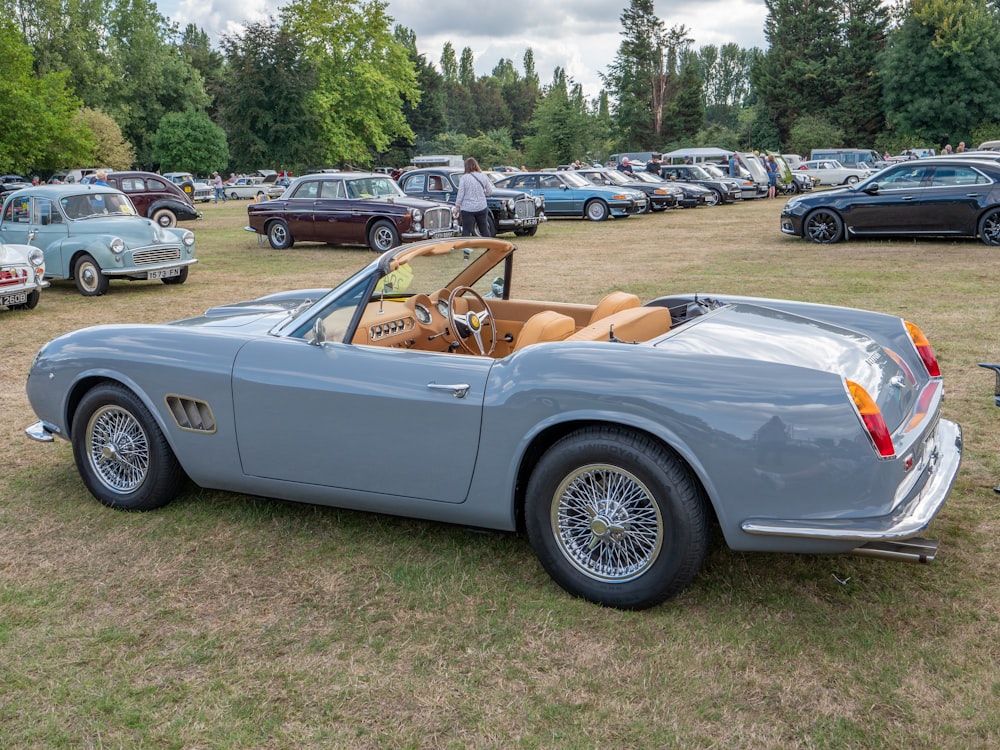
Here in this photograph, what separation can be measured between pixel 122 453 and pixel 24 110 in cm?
3640

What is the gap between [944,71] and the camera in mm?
57156

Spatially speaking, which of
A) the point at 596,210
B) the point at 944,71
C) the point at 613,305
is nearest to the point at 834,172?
the point at 596,210

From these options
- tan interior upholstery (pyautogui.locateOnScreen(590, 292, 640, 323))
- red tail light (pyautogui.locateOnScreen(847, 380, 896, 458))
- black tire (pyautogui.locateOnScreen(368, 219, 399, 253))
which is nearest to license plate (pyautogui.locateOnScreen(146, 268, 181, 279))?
black tire (pyautogui.locateOnScreen(368, 219, 399, 253))

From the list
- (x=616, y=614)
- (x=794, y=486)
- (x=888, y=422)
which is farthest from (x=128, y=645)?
(x=888, y=422)

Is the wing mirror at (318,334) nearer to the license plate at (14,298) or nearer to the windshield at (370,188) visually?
the license plate at (14,298)

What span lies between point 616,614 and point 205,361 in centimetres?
220

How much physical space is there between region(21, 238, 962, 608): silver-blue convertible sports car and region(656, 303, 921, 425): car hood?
0.05 ft

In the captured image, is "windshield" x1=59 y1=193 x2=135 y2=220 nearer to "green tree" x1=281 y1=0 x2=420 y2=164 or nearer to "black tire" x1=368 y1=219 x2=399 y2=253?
"black tire" x1=368 y1=219 x2=399 y2=253

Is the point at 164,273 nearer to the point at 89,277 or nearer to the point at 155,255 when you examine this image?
the point at 155,255

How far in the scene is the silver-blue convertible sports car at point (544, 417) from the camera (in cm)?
317

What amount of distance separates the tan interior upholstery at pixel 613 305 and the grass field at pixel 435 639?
1.17 m

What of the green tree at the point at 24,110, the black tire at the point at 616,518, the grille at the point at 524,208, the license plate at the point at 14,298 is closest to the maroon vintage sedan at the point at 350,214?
the grille at the point at 524,208

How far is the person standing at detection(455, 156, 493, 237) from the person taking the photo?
639 inches

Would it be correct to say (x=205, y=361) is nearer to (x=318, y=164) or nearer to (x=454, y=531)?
(x=454, y=531)
